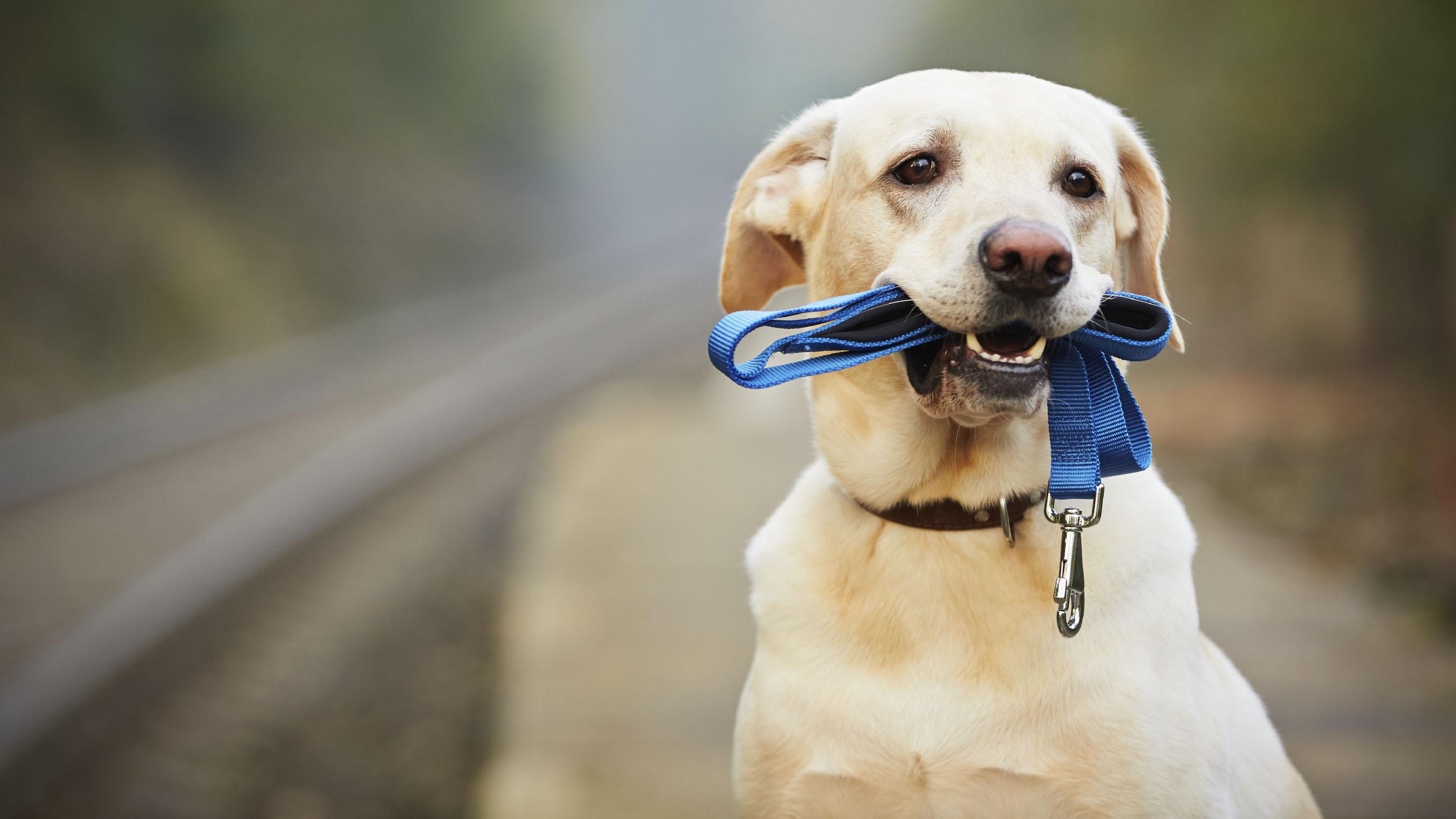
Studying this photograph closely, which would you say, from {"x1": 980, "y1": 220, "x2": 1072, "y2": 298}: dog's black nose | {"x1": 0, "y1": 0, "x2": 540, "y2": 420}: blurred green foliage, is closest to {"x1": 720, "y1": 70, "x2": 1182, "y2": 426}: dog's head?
{"x1": 980, "y1": 220, "x2": 1072, "y2": 298}: dog's black nose

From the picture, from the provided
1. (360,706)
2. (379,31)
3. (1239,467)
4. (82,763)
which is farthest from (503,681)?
(379,31)

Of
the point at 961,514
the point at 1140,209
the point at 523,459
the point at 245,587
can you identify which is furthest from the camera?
the point at 523,459

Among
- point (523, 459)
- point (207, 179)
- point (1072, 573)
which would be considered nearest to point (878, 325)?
point (1072, 573)

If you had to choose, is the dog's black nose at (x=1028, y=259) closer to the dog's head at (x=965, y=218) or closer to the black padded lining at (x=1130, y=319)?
the dog's head at (x=965, y=218)

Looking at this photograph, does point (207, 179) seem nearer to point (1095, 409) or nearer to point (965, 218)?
point (965, 218)

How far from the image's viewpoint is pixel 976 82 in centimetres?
247

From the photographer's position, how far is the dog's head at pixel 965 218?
82.4 inches

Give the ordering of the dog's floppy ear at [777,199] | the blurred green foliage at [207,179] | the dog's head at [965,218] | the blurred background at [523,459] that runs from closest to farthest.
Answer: the dog's head at [965,218] → the dog's floppy ear at [777,199] → the blurred background at [523,459] → the blurred green foliage at [207,179]

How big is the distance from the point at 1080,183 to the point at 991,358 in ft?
1.83

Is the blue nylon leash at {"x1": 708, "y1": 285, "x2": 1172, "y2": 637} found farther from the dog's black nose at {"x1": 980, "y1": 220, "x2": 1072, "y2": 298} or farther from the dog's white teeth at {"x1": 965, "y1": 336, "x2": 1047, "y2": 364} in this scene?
the dog's black nose at {"x1": 980, "y1": 220, "x2": 1072, "y2": 298}

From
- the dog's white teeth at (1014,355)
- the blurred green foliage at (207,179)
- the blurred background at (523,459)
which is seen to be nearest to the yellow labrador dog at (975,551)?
the dog's white teeth at (1014,355)

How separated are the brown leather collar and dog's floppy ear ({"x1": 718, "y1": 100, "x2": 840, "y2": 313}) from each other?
0.71 meters

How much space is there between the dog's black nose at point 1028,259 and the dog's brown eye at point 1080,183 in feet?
1.36

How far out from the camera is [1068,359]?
7.20ft
